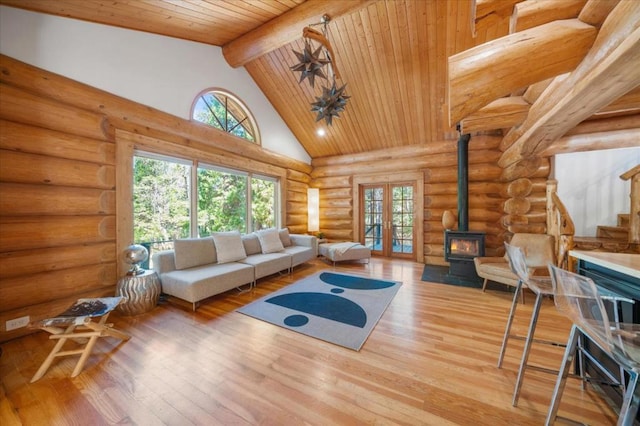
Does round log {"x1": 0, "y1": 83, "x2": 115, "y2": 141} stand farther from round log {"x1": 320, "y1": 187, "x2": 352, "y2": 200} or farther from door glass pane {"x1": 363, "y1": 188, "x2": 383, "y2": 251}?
door glass pane {"x1": 363, "y1": 188, "x2": 383, "y2": 251}

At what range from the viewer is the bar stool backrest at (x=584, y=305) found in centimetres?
95

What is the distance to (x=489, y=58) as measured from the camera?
4.67 ft

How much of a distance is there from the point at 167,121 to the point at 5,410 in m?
3.38

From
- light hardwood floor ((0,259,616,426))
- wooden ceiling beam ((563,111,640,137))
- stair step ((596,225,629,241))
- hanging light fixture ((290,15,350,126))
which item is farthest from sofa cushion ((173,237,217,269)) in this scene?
stair step ((596,225,629,241))

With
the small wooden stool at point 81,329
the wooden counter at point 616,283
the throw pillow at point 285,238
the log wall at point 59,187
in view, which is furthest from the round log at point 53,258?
the wooden counter at point 616,283

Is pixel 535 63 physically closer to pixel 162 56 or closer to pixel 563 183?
Result: pixel 162 56

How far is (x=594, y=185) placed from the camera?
4527 mm

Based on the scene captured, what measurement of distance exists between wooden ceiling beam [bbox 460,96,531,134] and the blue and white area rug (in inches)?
101

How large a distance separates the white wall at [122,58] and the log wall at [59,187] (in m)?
0.18

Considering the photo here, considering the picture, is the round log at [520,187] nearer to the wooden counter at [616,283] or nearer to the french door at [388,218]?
the french door at [388,218]

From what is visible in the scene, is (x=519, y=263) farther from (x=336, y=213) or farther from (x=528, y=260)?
(x=336, y=213)

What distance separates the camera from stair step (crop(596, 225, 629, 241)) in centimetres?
407

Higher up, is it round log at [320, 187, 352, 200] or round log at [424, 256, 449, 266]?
round log at [320, 187, 352, 200]

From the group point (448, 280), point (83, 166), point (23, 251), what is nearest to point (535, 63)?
point (448, 280)
